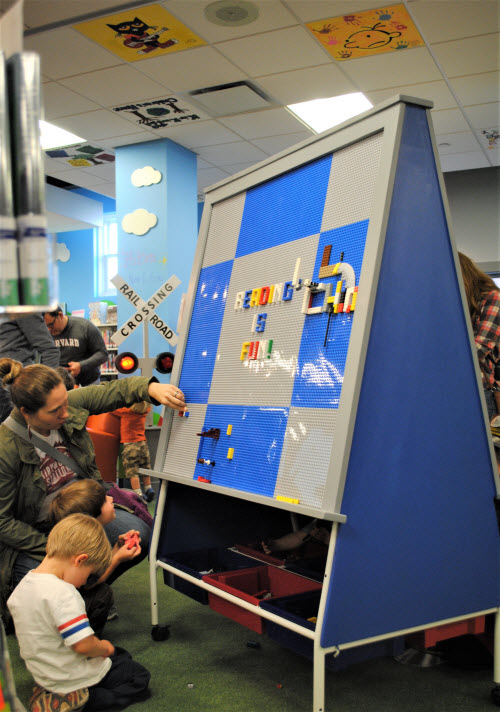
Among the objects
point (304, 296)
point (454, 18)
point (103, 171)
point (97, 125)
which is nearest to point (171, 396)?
point (304, 296)

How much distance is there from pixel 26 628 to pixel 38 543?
0.48 meters

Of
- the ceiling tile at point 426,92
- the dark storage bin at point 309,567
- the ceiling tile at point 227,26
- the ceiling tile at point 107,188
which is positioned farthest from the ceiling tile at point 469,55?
the ceiling tile at point 107,188

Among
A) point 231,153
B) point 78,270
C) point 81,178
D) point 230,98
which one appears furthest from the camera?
point 78,270

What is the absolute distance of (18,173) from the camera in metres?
0.83

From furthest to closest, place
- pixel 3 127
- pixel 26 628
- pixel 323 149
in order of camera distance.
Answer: pixel 323 149 < pixel 26 628 < pixel 3 127

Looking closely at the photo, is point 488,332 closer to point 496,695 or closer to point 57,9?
point 496,695

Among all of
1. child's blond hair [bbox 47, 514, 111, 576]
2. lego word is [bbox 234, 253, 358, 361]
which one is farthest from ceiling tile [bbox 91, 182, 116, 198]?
child's blond hair [bbox 47, 514, 111, 576]

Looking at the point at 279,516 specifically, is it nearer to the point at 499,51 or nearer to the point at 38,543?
the point at 38,543

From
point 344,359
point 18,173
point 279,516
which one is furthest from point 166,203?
point 18,173

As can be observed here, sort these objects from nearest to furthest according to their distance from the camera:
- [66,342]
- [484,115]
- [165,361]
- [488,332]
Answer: [488,332], [165,361], [66,342], [484,115]

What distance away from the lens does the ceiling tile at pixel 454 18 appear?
4.12 metres

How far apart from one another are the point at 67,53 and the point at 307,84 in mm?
1827

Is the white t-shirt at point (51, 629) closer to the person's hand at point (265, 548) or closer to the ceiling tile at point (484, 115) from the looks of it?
the person's hand at point (265, 548)

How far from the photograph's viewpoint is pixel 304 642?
174 centimetres
